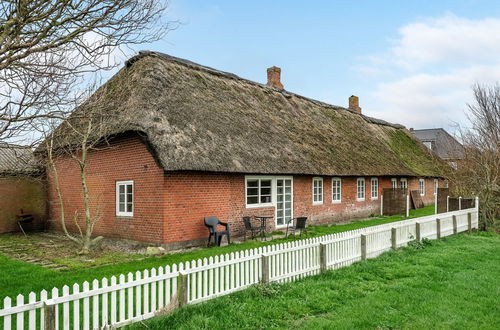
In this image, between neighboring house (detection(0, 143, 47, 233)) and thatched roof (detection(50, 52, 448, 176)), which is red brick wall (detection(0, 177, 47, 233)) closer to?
neighboring house (detection(0, 143, 47, 233))

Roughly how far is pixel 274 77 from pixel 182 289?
18272 millimetres

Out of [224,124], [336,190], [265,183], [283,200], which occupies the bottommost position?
[283,200]

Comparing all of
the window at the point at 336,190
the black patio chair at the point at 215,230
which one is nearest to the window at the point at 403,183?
the window at the point at 336,190

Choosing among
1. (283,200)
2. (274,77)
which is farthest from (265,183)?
(274,77)

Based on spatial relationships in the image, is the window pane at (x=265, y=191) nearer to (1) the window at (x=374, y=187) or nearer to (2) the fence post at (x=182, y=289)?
(2) the fence post at (x=182, y=289)

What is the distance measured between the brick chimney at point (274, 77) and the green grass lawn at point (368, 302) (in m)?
15.3

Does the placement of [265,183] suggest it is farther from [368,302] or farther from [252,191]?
[368,302]

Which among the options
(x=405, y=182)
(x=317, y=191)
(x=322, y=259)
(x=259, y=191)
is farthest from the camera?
(x=405, y=182)

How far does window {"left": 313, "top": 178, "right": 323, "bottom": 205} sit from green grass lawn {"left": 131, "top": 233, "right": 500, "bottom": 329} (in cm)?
782

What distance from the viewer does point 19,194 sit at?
1566 cm

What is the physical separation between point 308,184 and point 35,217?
11.6m

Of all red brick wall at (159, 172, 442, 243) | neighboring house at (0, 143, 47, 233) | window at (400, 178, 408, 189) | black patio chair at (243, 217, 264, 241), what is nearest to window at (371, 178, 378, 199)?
window at (400, 178, 408, 189)

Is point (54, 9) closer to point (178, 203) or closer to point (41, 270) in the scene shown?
point (41, 270)

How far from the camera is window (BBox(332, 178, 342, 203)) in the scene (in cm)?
1794
